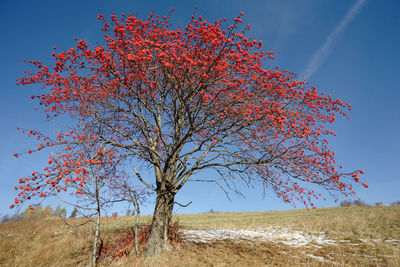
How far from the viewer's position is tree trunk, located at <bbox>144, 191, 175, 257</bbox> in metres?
7.76

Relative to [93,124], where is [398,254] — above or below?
below

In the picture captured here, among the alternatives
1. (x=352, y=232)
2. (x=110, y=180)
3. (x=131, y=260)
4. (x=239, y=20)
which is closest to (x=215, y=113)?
(x=239, y=20)

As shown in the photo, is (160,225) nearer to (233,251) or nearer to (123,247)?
(123,247)

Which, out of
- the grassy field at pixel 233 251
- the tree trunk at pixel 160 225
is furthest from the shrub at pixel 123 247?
the tree trunk at pixel 160 225

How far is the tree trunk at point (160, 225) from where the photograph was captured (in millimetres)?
7762

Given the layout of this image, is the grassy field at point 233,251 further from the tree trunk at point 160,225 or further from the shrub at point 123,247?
the shrub at point 123,247

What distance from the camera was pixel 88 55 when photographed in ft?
24.0

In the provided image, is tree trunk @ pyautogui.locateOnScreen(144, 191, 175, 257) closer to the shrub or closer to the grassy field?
the grassy field

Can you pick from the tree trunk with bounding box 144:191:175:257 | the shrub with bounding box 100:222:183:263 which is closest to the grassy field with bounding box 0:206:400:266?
Answer: the tree trunk with bounding box 144:191:175:257

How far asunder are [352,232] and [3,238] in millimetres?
21109

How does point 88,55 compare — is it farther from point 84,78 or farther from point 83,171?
point 83,171

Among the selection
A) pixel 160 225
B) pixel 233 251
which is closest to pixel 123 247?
pixel 160 225

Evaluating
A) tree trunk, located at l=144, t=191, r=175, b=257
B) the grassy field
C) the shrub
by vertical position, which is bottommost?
the grassy field

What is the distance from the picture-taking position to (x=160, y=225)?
26.5ft
